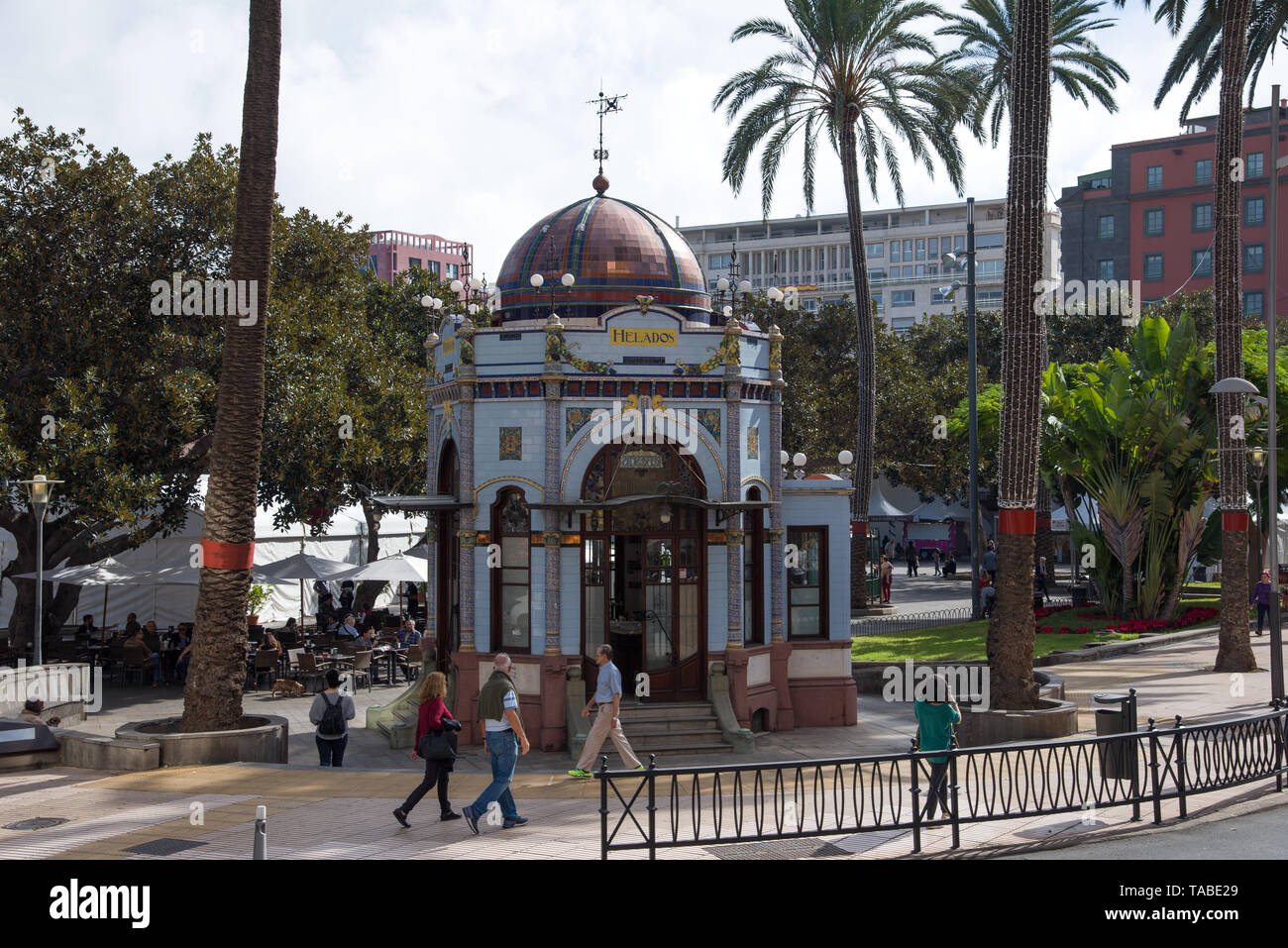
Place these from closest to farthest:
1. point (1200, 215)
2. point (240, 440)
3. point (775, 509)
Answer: point (240, 440) → point (775, 509) → point (1200, 215)

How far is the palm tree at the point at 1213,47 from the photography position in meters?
27.7

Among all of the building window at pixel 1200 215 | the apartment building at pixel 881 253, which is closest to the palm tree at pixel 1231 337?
the building window at pixel 1200 215

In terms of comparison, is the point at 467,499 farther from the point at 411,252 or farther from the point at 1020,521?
the point at 411,252

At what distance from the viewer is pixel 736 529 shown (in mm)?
20656

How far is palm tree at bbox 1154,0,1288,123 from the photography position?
2772 centimetres

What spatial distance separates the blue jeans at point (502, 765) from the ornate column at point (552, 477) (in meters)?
6.74

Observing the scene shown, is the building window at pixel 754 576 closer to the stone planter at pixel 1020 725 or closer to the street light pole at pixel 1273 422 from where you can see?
the stone planter at pixel 1020 725

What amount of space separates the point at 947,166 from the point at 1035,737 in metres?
21.4

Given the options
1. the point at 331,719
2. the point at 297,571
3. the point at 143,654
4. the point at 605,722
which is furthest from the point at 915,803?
the point at 143,654

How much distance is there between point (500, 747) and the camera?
13117mm

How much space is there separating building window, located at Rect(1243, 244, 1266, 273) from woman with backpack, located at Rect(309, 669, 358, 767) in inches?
2812

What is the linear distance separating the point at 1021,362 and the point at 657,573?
257 inches

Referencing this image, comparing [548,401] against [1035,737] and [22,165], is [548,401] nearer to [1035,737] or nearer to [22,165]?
[1035,737]
